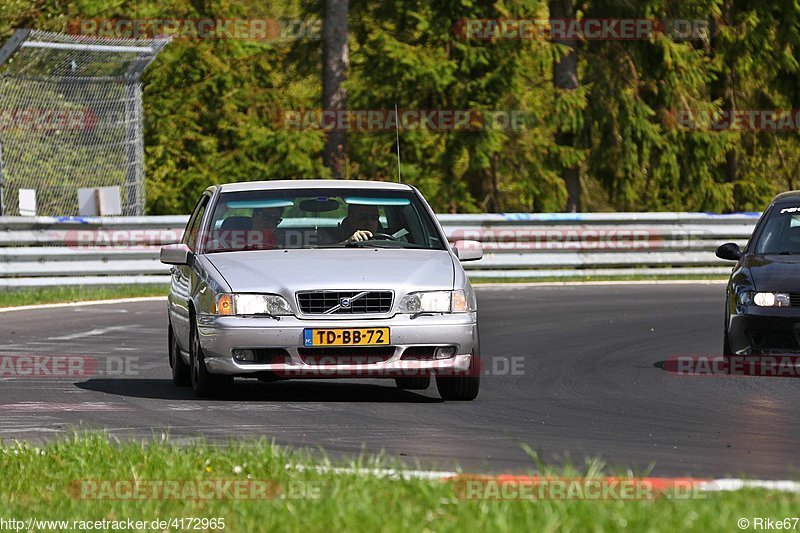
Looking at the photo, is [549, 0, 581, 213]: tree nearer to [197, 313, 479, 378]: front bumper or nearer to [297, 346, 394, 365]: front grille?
[197, 313, 479, 378]: front bumper

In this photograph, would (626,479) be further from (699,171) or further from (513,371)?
(699,171)

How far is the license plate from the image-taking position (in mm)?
10812

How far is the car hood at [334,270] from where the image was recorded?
10.9m

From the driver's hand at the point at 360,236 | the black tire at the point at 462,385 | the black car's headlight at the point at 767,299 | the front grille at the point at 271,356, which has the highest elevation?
the driver's hand at the point at 360,236

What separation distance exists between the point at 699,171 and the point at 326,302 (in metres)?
26.4

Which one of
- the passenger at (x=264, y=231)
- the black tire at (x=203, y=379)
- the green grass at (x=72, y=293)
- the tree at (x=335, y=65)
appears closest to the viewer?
the black tire at (x=203, y=379)

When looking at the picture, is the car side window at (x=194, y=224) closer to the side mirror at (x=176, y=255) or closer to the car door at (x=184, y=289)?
the car door at (x=184, y=289)

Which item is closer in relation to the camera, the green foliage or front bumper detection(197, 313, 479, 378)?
front bumper detection(197, 313, 479, 378)

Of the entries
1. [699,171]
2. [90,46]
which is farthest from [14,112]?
[699,171]

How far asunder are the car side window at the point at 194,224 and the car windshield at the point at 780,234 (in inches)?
175

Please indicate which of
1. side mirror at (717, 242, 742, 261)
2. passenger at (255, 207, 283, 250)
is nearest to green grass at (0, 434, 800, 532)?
passenger at (255, 207, 283, 250)

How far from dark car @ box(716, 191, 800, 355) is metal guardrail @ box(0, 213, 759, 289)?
1210 centimetres

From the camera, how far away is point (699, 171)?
119 ft

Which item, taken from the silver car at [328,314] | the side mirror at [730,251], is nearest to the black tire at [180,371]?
the silver car at [328,314]
